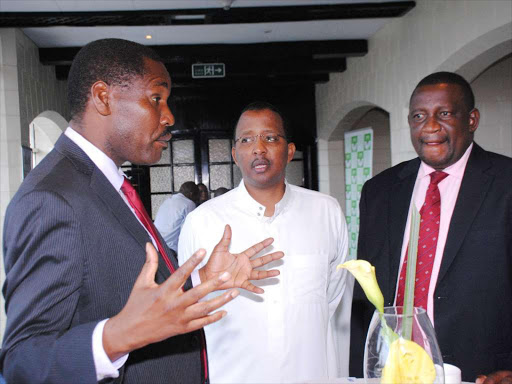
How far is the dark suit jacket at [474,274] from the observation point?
Answer: 1.76 meters

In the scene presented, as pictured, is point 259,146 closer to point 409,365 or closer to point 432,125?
point 432,125

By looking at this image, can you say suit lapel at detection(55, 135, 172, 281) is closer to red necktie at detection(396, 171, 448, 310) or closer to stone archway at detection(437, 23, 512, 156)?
red necktie at detection(396, 171, 448, 310)

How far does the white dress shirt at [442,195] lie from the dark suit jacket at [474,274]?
29 millimetres

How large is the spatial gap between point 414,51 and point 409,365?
519cm

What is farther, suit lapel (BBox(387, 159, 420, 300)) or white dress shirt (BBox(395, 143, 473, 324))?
suit lapel (BBox(387, 159, 420, 300))

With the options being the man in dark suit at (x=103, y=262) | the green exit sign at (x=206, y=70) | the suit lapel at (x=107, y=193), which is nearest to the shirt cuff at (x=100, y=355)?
the man in dark suit at (x=103, y=262)

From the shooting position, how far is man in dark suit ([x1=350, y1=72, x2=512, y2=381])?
1766 millimetres

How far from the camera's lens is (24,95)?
19.3 feet

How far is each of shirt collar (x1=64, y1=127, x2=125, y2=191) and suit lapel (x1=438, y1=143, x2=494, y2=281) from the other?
1.16 m

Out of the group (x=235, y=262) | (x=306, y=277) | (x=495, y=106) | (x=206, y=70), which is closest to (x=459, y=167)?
(x=306, y=277)

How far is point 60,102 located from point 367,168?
4.61 m

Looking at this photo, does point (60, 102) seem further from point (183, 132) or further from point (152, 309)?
point (152, 309)

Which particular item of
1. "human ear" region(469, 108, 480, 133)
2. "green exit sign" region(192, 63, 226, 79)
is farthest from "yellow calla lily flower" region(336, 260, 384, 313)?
"green exit sign" region(192, 63, 226, 79)

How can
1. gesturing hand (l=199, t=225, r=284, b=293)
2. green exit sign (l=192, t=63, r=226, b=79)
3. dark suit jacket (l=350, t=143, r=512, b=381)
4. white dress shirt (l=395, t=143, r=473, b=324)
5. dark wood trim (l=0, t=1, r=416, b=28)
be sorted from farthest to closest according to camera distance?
green exit sign (l=192, t=63, r=226, b=79), dark wood trim (l=0, t=1, r=416, b=28), white dress shirt (l=395, t=143, r=473, b=324), dark suit jacket (l=350, t=143, r=512, b=381), gesturing hand (l=199, t=225, r=284, b=293)
